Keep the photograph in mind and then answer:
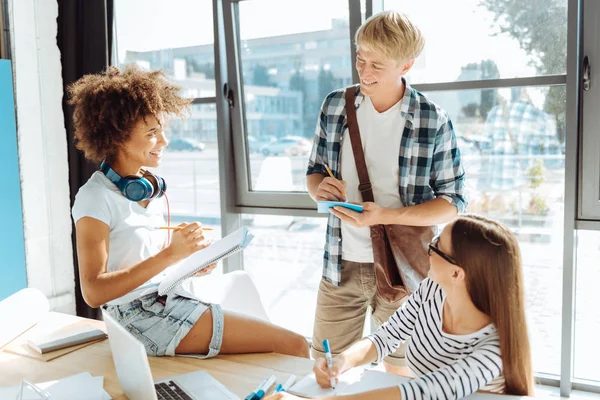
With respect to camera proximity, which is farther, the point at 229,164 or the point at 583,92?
the point at 229,164

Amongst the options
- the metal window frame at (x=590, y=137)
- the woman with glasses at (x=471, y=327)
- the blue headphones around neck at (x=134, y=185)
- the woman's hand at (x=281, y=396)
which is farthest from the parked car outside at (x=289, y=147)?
the woman's hand at (x=281, y=396)

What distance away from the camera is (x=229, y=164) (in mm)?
3553

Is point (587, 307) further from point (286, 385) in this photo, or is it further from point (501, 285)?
point (286, 385)

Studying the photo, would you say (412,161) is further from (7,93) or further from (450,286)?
(7,93)

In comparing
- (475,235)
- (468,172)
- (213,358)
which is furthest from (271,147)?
(475,235)

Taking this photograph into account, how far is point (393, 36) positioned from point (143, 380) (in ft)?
4.43

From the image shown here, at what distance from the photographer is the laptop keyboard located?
1.44 meters

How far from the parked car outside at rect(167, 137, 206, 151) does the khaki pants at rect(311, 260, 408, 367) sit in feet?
5.80

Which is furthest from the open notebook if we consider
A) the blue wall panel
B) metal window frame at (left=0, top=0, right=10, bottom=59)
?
metal window frame at (left=0, top=0, right=10, bottom=59)

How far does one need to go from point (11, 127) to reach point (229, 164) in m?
1.31

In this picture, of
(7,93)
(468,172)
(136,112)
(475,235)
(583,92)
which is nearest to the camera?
(475,235)

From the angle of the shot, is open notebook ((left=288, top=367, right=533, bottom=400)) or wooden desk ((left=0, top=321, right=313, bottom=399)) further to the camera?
wooden desk ((left=0, top=321, right=313, bottom=399))

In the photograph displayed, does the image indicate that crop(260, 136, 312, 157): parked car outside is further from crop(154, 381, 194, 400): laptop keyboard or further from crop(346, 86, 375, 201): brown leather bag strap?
crop(154, 381, 194, 400): laptop keyboard

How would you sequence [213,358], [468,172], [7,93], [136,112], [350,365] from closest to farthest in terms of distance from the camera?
[350,365] < [213,358] < [136,112] < [468,172] < [7,93]
